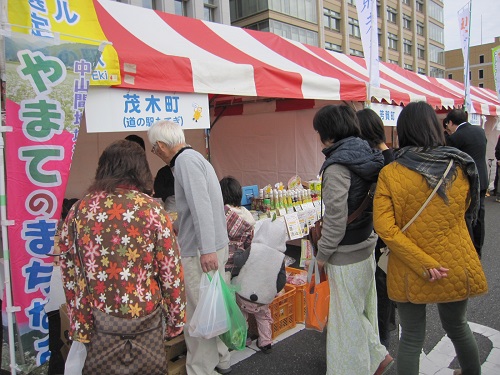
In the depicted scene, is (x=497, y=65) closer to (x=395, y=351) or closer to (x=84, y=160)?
(x=395, y=351)

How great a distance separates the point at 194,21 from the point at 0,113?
353 centimetres

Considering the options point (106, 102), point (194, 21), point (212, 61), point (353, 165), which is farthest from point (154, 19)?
point (353, 165)

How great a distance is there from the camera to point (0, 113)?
2084mm

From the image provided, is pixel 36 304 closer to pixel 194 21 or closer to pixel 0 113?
pixel 0 113

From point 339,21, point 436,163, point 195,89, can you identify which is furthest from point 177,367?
point 339,21

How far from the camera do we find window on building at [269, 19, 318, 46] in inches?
1153

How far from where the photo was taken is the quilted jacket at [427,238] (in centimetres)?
181

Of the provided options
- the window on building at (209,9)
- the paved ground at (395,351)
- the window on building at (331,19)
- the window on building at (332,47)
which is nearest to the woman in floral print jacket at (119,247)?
the paved ground at (395,351)

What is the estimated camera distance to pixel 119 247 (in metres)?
1.57

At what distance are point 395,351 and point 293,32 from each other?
3083cm

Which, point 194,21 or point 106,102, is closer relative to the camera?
point 106,102

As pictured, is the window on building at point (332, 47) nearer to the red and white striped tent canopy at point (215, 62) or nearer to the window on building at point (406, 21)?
the window on building at point (406, 21)

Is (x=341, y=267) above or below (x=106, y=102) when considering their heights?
below

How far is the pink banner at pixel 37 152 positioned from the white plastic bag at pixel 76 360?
60 centimetres
